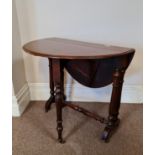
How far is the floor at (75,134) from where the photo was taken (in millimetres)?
1563

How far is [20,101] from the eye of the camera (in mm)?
2066

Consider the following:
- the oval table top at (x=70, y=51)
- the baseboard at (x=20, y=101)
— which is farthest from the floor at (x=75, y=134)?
the oval table top at (x=70, y=51)

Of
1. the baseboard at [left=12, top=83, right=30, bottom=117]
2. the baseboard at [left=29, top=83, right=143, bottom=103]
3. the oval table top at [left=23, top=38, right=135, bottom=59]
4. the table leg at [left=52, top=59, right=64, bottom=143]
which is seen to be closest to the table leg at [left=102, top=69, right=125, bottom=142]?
the oval table top at [left=23, top=38, right=135, bottom=59]

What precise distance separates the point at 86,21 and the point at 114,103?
88cm

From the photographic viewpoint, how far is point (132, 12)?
6.27 ft

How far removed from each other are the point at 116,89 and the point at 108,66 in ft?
0.65

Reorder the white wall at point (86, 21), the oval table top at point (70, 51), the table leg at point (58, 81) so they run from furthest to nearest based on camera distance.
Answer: the white wall at point (86, 21) < the table leg at point (58, 81) < the oval table top at point (70, 51)

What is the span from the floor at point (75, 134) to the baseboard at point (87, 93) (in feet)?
0.36

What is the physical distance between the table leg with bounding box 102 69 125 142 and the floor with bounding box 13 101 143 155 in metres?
0.07

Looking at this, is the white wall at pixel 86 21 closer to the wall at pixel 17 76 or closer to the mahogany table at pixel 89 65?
the wall at pixel 17 76

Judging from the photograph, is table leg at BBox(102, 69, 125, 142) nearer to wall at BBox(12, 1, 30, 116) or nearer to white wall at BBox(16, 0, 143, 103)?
white wall at BBox(16, 0, 143, 103)

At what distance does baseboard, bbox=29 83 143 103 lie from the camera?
7.23ft
